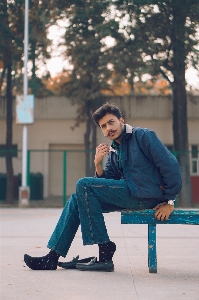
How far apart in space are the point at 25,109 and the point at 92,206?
632 inches

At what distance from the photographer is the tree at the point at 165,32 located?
22281 millimetres

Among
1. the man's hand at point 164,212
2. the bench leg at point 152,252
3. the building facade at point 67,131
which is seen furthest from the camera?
the building facade at point 67,131

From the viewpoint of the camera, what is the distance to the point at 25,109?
21.4 meters

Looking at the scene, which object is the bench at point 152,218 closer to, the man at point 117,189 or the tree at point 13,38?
the man at point 117,189

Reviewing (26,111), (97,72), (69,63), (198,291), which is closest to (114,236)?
(198,291)

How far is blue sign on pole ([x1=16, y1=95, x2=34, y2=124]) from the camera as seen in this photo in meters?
21.3

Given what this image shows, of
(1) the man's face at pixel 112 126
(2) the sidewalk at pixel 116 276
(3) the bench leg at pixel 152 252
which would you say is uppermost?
(1) the man's face at pixel 112 126

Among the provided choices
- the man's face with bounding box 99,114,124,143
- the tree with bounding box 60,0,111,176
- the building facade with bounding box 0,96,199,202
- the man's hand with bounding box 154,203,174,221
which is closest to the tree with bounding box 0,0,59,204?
the tree with bounding box 60,0,111,176

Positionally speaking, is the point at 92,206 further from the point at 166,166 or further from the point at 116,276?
the point at 166,166

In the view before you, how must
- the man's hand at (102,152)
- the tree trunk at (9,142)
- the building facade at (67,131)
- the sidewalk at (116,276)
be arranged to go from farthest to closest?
the building facade at (67,131) < the tree trunk at (9,142) < the man's hand at (102,152) < the sidewalk at (116,276)

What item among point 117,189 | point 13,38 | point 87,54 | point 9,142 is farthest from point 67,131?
point 117,189

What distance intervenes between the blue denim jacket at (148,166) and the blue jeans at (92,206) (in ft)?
0.48

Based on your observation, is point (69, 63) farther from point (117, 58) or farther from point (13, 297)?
point (13, 297)

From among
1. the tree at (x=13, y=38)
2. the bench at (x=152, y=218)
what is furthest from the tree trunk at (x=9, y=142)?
the bench at (x=152, y=218)
